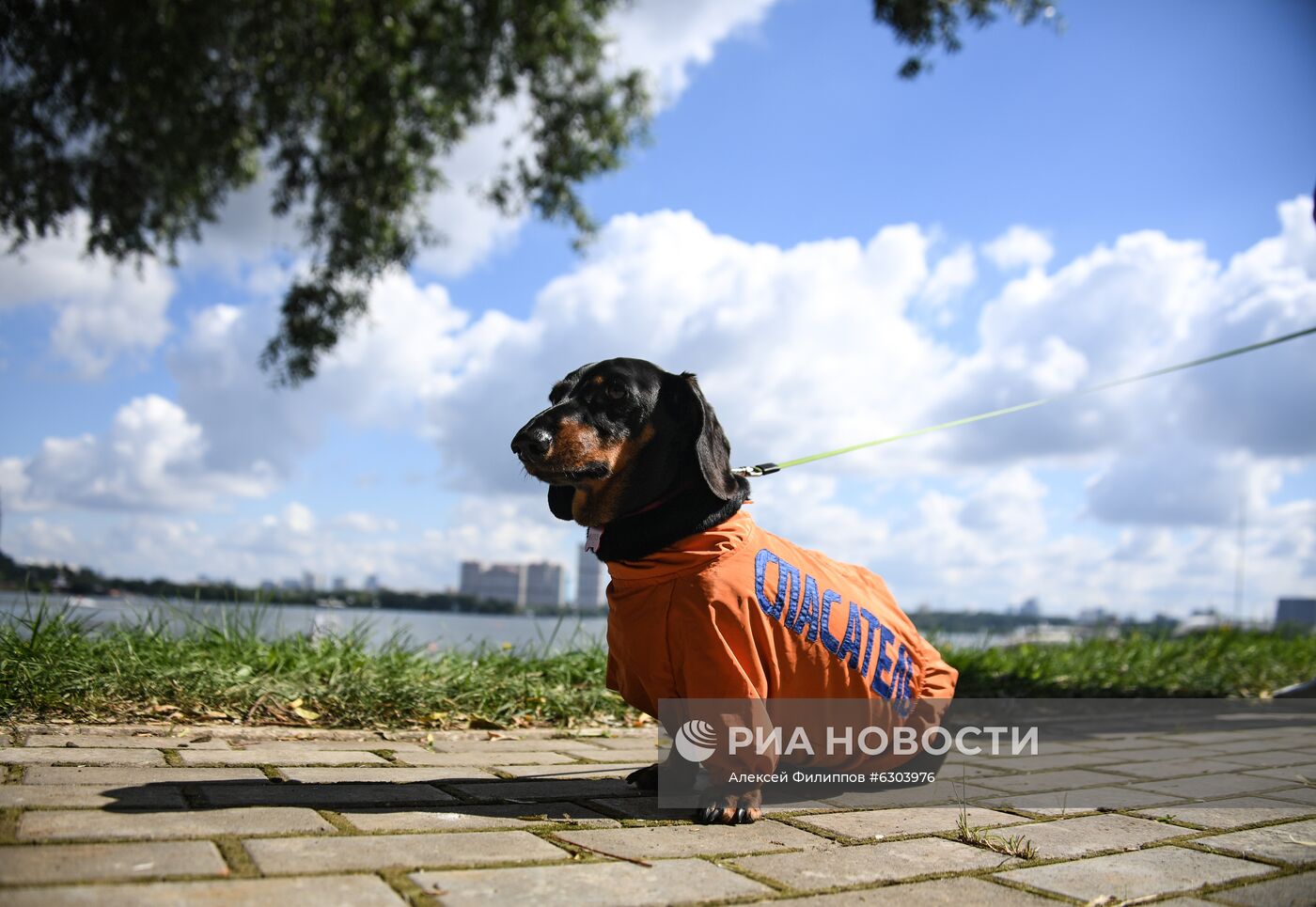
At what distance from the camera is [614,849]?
2.28m

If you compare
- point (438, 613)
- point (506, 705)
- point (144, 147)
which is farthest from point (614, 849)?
point (144, 147)

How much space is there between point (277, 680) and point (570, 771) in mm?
1409

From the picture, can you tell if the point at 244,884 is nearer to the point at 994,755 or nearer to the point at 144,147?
the point at 994,755

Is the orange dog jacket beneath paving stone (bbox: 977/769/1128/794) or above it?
above

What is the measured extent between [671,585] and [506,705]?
1.82m

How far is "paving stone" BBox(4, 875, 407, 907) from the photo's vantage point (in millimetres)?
1638

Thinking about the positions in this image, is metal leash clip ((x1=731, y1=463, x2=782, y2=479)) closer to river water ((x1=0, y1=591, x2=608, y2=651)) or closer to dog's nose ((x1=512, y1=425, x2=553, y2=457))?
dog's nose ((x1=512, y1=425, x2=553, y2=457))

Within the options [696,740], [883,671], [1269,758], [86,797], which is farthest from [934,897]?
[1269,758]

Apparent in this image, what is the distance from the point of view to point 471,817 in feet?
8.21

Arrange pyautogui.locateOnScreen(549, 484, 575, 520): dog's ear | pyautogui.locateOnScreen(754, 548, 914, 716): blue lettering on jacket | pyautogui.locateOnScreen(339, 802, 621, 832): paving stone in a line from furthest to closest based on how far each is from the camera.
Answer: pyautogui.locateOnScreen(549, 484, 575, 520): dog's ear, pyautogui.locateOnScreen(754, 548, 914, 716): blue lettering on jacket, pyautogui.locateOnScreen(339, 802, 621, 832): paving stone

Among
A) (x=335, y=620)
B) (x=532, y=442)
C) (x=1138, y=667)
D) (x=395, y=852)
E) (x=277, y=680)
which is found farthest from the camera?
(x=1138, y=667)

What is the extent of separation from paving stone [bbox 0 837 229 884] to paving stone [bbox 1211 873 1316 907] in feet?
7.16

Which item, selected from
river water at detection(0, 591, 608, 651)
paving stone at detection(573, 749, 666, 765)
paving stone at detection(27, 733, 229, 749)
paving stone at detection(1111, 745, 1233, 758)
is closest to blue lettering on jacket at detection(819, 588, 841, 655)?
paving stone at detection(573, 749, 666, 765)

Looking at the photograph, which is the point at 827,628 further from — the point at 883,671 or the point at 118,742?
the point at 118,742
